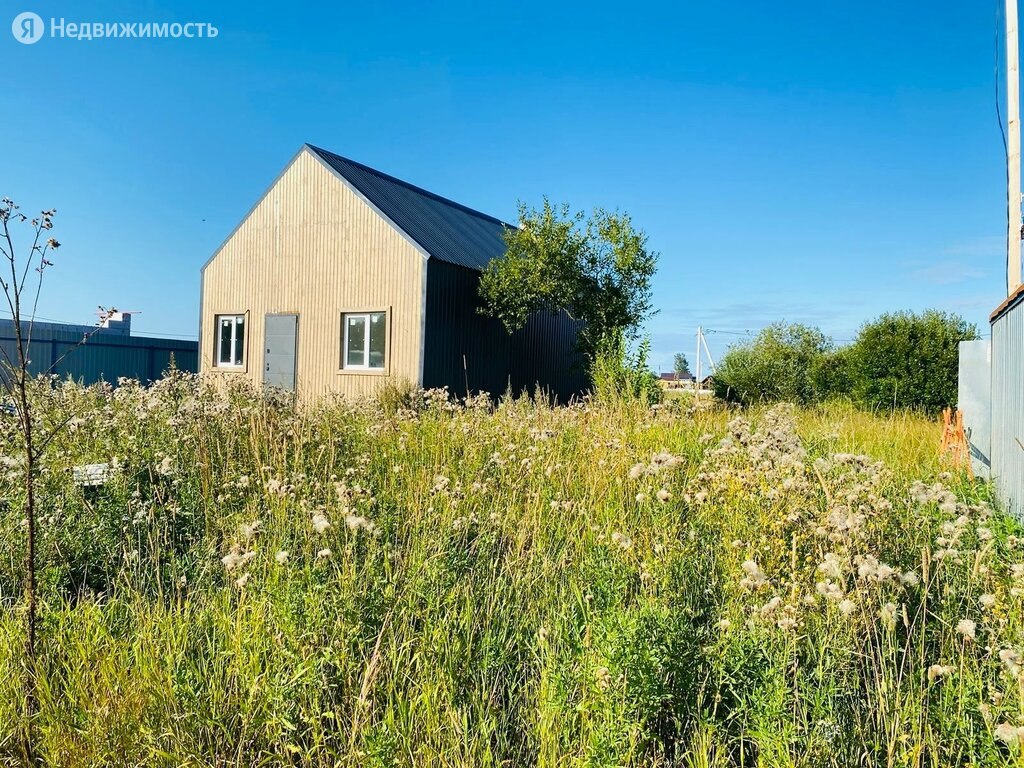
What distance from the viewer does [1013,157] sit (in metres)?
8.74

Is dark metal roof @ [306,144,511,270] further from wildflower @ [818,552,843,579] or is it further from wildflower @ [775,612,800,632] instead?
wildflower @ [775,612,800,632]

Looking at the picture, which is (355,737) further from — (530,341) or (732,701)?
(530,341)

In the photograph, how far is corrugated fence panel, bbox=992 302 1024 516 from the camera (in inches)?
195

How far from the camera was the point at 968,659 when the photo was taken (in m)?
2.24

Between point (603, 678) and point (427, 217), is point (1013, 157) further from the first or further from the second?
point (427, 217)

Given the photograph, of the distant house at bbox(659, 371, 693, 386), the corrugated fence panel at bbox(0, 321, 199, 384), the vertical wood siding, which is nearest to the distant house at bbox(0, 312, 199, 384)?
the corrugated fence panel at bbox(0, 321, 199, 384)

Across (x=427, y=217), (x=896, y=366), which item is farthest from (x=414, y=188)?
(x=896, y=366)

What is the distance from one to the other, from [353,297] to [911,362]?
1253 cm

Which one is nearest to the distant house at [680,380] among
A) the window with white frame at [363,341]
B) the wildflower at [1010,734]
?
the window with white frame at [363,341]

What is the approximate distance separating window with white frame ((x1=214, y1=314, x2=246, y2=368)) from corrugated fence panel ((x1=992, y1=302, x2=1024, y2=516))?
1658 centimetres

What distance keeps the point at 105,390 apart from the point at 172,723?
6481 millimetres

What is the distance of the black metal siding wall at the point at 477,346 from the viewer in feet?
48.5

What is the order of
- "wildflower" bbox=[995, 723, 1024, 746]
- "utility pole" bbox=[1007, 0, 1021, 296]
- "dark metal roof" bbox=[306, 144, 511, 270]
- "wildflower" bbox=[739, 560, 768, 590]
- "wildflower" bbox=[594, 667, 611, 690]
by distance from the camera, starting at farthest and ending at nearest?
"dark metal roof" bbox=[306, 144, 511, 270]
"utility pole" bbox=[1007, 0, 1021, 296]
"wildflower" bbox=[739, 560, 768, 590]
"wildflower" bbox=[594, 667, 611, 690]
"wildflower" bbox=[995, 723, 1024, 746]

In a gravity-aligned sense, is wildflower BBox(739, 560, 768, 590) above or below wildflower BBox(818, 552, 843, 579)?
below
